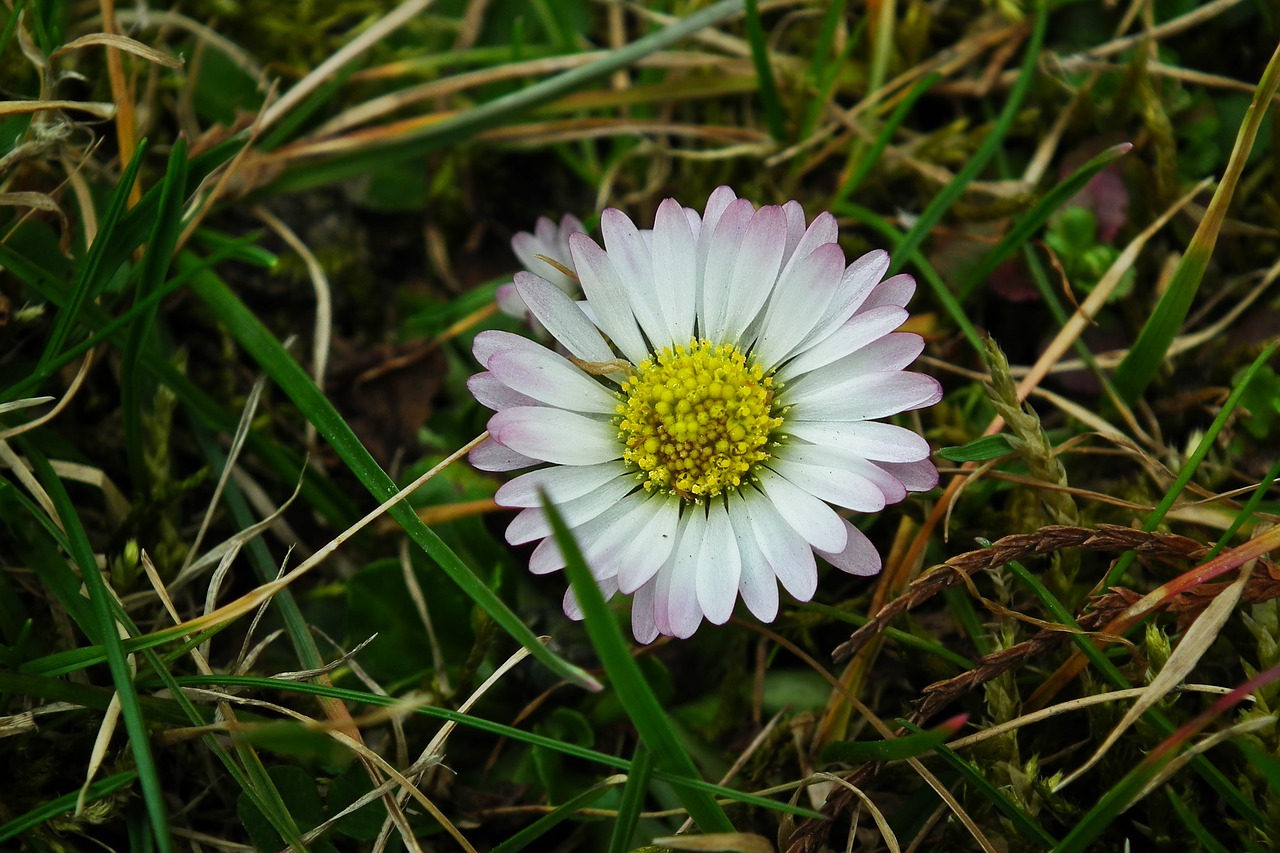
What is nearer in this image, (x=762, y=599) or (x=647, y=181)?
(x=762, y=599)

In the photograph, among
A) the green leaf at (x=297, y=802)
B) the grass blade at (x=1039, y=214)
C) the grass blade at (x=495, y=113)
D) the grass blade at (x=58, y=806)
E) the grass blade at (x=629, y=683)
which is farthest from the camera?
the grass blade at (x=495, y=113)

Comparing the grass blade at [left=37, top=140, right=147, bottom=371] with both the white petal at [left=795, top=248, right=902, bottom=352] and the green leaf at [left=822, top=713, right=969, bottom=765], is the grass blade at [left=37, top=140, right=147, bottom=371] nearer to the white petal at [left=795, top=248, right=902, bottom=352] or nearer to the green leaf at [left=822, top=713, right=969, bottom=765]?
the white petal at [left=795, top=248, right=902, bottom=352]

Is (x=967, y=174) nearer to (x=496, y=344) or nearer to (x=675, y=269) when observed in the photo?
(x=675, y=269)

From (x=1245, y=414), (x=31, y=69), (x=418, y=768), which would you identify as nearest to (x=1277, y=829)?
(x=1245, y=414)

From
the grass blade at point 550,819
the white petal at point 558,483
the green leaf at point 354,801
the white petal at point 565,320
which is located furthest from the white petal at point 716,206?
the green leaf at point 354,801

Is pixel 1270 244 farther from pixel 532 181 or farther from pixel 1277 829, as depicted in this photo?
pixel 532 181

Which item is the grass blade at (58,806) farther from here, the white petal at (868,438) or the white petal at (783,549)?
the white petal at (868,438)
